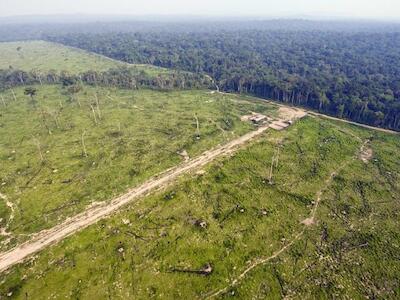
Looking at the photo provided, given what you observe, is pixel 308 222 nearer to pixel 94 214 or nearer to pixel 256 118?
pixel 94 214

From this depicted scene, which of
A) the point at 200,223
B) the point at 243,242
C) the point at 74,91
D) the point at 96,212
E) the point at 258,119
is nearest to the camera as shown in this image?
the point at 243,242

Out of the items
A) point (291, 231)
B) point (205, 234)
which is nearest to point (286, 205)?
point (291, 231)

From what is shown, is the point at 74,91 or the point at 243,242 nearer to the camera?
the point at 243,242

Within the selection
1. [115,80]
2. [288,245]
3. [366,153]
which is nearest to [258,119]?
[366,153]

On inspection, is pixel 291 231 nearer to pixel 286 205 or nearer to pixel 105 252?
pixel 286 205

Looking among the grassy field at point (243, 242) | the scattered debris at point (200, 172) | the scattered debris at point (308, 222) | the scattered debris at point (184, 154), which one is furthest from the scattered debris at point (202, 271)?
the scattered debris at point (184, 154)

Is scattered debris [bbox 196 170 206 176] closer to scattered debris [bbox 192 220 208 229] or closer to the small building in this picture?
scattered debris [bbox 192 220 208 229]

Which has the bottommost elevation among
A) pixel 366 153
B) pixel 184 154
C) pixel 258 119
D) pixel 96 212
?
pixel 366 153
